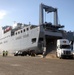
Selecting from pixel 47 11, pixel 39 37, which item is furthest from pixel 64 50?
pixel 47 11

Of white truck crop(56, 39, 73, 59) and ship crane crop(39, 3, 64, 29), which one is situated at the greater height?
ship crane crop(39, 3, 64, 29)

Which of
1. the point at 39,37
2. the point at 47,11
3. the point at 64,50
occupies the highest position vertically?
the point at 47,11

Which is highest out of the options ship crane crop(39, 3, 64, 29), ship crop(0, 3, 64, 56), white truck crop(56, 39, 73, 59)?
ship crane crop(39, 3, 64, 29)

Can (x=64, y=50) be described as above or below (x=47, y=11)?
below

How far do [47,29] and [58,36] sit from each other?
132 inches

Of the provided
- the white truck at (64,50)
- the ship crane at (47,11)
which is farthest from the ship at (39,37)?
the white truck at (64,50)

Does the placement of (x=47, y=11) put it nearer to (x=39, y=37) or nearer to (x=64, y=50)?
(x=39, y=37)

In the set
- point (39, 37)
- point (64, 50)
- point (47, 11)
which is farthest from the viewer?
point (47, 11)

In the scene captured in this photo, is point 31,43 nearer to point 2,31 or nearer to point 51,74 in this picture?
point 2,31

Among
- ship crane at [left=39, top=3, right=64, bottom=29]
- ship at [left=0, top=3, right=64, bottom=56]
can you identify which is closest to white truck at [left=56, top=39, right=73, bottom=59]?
ship at [left=0, top=3, right=64, bottom=56]

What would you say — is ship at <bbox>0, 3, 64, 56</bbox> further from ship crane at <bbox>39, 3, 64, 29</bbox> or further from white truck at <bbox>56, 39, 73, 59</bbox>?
white truck at <bbox>56, 39, 73, 59</bbox>

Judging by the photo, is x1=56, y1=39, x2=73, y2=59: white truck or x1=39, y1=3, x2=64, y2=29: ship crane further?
x1=39, y1=3, x2=64, y2=29: ship crane

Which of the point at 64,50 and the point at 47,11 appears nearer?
the point at 64,50

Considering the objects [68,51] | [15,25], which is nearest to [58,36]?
[68,51]
